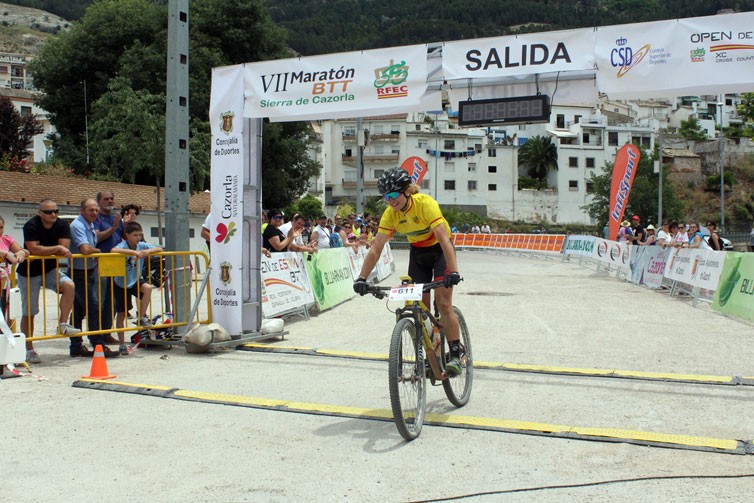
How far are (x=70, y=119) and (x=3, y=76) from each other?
13068 centimetres

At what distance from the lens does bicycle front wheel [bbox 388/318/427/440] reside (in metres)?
4.86

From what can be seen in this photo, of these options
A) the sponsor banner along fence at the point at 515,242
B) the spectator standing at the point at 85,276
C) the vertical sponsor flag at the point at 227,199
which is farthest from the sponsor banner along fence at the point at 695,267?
the sponsor banner along fence at the point at 515,242

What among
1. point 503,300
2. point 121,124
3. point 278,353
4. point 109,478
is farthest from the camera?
point 121,124

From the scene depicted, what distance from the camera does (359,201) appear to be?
89.6 feet

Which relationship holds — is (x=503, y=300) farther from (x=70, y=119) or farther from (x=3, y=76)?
(x=3, y=76)

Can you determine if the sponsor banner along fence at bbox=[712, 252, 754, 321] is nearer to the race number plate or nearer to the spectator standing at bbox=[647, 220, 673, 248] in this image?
the spectator standing at bbox=[647, 220, 673, 248]

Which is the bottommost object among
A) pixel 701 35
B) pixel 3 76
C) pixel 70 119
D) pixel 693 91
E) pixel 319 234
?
pixel 319 234

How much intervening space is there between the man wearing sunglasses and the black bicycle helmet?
14.9 feet

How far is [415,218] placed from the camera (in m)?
5.73

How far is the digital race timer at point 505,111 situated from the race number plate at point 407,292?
4.43m

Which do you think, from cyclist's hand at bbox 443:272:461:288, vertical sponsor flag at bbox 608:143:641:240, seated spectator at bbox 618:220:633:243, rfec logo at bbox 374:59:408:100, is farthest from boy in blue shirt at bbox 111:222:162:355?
seated spectator at bbox 618:220:633:243

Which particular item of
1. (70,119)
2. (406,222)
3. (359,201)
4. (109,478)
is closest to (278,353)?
(406,222)

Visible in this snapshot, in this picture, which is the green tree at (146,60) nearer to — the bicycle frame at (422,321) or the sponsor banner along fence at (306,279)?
the sponsor banner along fence at (306,279)

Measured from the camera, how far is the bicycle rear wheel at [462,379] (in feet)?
19.6
